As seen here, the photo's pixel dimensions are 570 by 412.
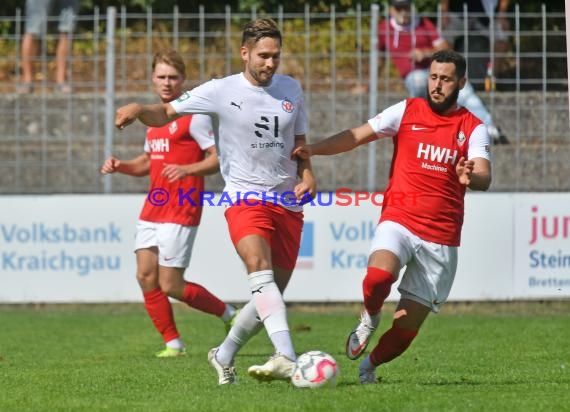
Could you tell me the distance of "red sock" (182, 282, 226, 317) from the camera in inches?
464

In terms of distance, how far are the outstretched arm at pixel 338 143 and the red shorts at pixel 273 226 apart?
16.1 inches

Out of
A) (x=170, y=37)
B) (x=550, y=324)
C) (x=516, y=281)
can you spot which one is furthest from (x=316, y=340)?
(x=170, y=37)

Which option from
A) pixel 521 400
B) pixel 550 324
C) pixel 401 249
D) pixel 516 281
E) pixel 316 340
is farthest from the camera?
pixel 516 281

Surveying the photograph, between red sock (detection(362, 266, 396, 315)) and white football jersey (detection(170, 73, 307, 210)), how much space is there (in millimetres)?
693

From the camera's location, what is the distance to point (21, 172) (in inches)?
658

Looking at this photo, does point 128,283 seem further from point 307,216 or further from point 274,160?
point 274,160

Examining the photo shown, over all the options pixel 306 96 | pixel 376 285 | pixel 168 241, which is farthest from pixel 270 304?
pixel 306 96

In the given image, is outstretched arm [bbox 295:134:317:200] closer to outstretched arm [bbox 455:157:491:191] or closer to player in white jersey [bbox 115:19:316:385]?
player in white jersey [bbox 115:19:316:385]

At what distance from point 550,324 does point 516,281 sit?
165 cm

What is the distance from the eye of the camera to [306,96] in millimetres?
16766

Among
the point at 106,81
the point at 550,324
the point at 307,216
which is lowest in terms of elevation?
the point at 550,324

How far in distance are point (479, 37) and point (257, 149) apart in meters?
8.45

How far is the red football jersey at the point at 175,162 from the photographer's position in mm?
11703

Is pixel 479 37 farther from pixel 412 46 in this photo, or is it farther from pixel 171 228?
pixel 171 228
